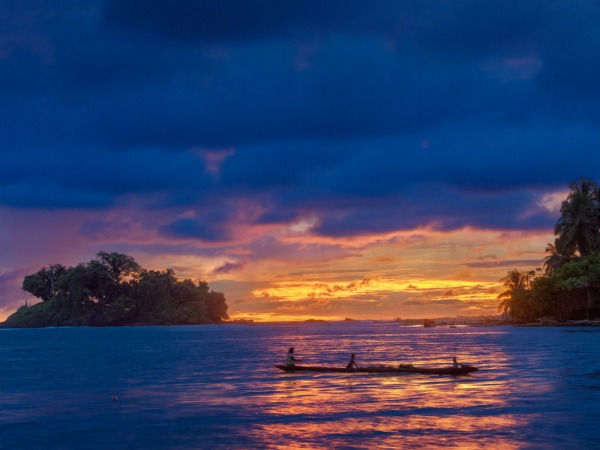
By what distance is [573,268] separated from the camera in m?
116

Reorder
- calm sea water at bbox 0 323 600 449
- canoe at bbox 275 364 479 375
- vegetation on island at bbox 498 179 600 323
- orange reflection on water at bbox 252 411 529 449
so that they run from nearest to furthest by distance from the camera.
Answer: orange reflection on water at bbox 252 411 529 449 → calm sea water at bbox 0 323 600 449 → canoe at bbox 275 364 479 375 → vegetation on island at bbox 498 179 600 323

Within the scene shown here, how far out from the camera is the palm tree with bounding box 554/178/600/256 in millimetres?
118188

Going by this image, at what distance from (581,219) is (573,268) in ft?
30.2

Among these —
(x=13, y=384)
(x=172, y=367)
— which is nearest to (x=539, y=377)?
(x=172, y=367)

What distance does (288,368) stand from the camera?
5206 cm

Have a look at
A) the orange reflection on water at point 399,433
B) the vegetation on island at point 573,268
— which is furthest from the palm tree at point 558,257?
the orange reflection on water at point 399,433

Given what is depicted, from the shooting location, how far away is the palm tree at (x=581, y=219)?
388ft

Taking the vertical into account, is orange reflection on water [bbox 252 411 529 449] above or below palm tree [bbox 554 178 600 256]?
below

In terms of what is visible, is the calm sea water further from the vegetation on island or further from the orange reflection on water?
the vegetation on island

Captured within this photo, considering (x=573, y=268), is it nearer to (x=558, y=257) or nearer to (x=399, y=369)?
(x=558, y=257)

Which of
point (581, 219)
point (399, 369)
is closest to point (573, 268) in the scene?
point (581, 219)

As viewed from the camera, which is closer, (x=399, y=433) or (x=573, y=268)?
(x=399, y=433)

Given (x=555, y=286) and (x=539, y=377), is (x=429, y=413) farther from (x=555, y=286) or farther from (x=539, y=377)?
(x=555, y=286)

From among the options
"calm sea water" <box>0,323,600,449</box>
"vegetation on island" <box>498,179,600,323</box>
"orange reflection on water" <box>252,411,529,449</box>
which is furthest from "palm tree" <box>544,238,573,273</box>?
"orange reflection on water" <box>252,411,529,449</box>
